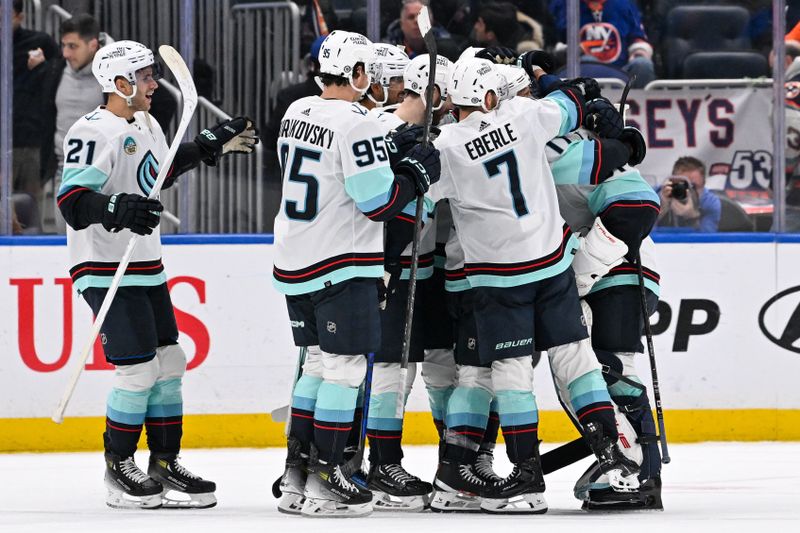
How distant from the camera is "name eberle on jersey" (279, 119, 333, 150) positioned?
4.80 meters

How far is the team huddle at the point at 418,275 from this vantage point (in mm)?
4836

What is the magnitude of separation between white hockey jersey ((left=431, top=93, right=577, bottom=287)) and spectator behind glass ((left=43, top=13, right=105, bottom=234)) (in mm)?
2516

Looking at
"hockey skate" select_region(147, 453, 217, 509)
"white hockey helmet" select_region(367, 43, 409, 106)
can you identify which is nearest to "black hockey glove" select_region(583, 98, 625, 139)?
Answer: "white hockey helmet" select_region(367, 43, 409, 106)

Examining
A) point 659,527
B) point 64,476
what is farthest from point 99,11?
point 659,527

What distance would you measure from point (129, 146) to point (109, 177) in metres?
0.13

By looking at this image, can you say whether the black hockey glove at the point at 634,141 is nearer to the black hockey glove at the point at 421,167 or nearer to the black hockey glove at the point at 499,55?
the black hockey glove at the point at 499,55

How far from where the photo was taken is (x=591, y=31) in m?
7.06

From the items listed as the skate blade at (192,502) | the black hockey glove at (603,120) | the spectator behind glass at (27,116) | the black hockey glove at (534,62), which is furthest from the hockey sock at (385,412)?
the spectator behind glass at (27,116)

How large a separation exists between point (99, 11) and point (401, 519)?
10.3 feet

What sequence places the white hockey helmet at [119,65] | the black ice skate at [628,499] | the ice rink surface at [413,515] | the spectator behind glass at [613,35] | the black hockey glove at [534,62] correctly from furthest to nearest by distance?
the spectator behind glass at [613,35]
the black hockey glove at [534,62]
the white hockey helmet at [119,65]
the black ice skate at [628,499]
the ice rink surface at [413,515]

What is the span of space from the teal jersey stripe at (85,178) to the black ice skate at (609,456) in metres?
1.72

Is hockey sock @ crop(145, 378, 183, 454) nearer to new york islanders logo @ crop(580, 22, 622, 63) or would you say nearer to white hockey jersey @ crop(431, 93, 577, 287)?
white hockey jersey @ crop(431, 93, 577, 287)

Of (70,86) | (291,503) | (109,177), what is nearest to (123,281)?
(109,177)

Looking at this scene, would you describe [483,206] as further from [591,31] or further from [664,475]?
[591,31]
